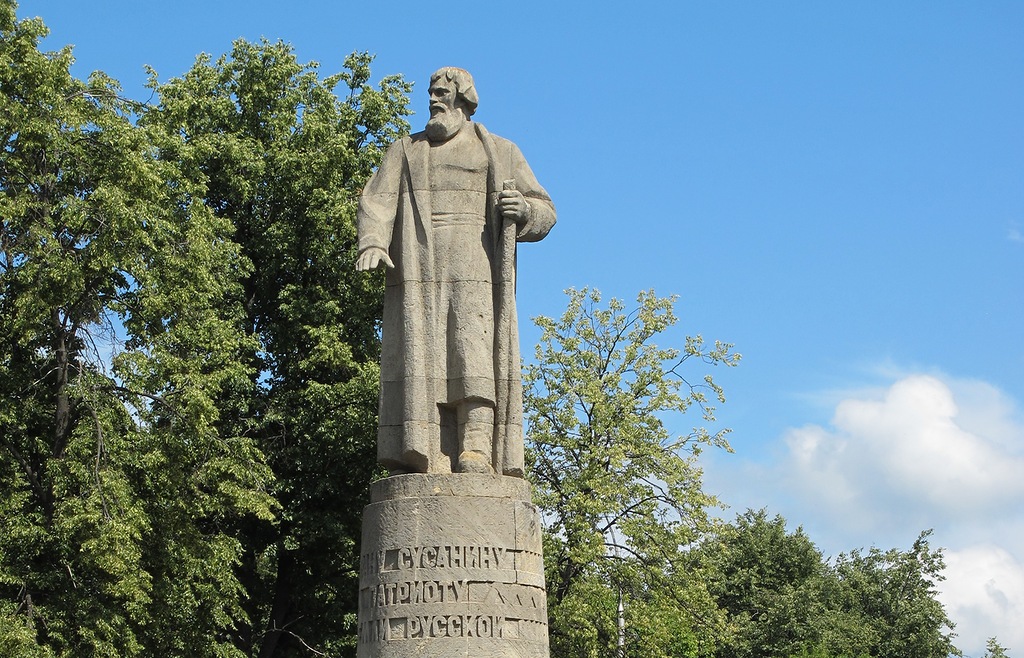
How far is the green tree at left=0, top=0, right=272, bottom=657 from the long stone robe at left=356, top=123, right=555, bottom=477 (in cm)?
845

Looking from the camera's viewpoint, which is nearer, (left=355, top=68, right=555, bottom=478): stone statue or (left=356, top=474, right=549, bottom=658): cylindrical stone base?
(left=356, top=474, right=549, bottom=658): cylindrical stone base

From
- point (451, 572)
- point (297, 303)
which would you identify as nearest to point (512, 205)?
point (451, 572)

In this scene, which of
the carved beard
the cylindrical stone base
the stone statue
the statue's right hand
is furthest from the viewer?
the carved beard

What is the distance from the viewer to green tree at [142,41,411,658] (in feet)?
79.0

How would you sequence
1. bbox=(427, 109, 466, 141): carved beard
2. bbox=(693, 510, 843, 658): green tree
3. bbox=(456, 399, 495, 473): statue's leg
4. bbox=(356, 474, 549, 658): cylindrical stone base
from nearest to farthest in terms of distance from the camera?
bbox=(356, 474, 549, 658): cylindrical stone base, bbox=(456, 399, 495, 473): statue's leg, bbox=(427, 109, 466, 141): carved beard, bbox=(693, 510, 843, 658): green tree

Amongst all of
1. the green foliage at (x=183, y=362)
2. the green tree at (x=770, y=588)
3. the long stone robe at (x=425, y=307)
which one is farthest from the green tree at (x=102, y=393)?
the green tree at (x=770, y=588)

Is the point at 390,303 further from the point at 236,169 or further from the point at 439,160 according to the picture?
the point at 236,169

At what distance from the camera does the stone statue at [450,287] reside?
459 inches

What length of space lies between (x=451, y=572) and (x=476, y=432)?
1221mm

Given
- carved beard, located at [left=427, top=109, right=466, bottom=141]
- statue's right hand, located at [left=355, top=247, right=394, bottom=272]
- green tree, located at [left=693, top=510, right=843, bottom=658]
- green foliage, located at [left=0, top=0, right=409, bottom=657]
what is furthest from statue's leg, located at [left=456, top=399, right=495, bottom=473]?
green tree, located at [left=693, top=510, right=843, bottom=658]

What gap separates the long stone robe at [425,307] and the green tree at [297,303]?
444 inches

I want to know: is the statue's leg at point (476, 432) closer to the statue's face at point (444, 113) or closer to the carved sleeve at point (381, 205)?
the carved sleeve at point (381, 205)

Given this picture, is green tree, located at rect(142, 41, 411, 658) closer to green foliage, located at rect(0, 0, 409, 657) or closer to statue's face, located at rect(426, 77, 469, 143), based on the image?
green foliage, located at rect(0, 0, 409, 657)

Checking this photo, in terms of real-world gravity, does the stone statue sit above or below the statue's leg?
above
